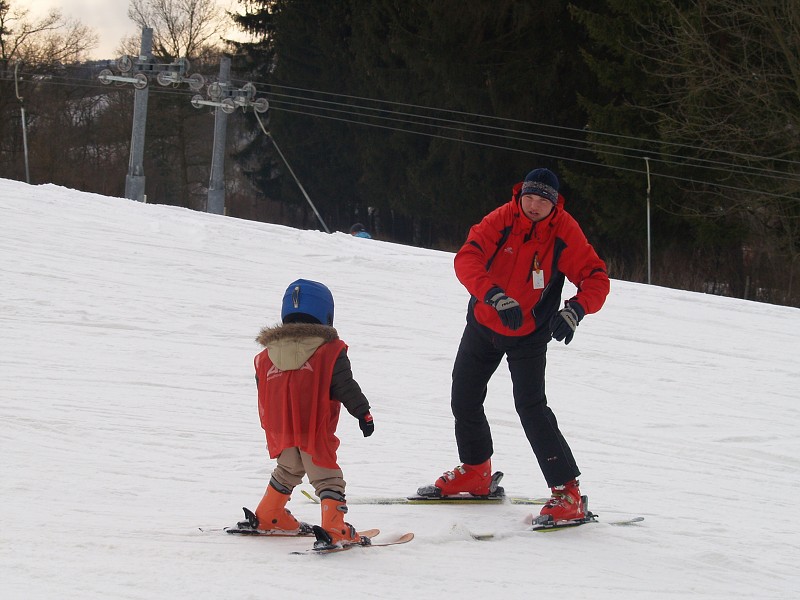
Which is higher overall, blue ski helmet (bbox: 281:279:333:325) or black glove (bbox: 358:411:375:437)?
blue ski helmet (bbox: 281:279:333:325)

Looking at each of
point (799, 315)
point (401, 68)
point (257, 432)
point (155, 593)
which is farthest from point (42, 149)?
point (155, 593)

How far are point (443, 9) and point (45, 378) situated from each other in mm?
25484

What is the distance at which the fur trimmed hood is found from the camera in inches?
145

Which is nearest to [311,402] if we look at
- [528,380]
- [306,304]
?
[306,304]

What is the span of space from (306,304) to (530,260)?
3.33ft

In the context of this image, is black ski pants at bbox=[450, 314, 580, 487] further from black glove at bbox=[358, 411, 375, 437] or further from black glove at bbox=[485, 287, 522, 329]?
black glove at bbox=[358, 411, 375, 437]

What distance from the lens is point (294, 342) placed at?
368cm

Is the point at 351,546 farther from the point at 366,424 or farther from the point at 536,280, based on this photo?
the point at 536,280

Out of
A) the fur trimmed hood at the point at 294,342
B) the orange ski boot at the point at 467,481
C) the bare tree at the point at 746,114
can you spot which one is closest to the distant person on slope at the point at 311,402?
the fur trimmed hood at the point at 294,342

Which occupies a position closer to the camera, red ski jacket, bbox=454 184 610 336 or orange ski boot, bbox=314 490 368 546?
orange ski boot, bbox=314 490 368 546

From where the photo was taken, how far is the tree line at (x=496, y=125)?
20.7m

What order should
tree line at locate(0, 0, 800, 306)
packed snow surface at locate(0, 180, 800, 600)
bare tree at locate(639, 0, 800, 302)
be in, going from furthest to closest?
tree line at locate(0, 0, 800, 306), bare tree at locate(639, 0, 800, 302), packed snow surface at locate(0, 180, 800, 600)

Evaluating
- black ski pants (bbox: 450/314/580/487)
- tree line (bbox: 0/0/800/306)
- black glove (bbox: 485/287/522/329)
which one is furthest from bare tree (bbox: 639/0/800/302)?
black glove (bbox: 485/287/522/329)

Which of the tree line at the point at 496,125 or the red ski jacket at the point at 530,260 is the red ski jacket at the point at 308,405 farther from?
the tree line at the point at 496,125
